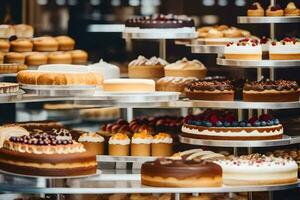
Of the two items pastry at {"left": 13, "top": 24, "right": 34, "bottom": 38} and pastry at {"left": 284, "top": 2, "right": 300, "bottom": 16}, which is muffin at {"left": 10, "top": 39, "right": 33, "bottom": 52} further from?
pastry at {"left": 284, "top": 2, "right": 300, "bottom": 16}

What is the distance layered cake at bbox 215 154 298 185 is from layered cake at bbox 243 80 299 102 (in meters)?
1.24

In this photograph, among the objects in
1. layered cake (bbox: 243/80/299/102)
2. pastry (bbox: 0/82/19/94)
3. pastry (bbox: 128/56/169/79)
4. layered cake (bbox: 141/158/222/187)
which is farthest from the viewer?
pastry (bbox: 128/56/169/79)

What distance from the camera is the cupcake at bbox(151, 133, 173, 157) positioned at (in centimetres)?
943

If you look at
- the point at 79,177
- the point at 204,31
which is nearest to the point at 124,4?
the point at 204,31

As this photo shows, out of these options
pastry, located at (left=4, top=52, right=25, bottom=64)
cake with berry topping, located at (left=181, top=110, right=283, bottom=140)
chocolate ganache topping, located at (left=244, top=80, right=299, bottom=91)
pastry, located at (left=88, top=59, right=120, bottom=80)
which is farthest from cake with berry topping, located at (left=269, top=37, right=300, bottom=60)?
pastry, located at (left=4, top=52, right=25, bottom=64)

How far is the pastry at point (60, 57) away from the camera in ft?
35.8

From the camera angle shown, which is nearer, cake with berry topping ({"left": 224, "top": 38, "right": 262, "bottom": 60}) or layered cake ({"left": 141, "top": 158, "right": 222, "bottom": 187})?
layered cake ({"left": 141, "top": 158, "right": 222, "bottom": 187})

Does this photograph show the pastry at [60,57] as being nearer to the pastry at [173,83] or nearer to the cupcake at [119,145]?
the pastry at [173,83]

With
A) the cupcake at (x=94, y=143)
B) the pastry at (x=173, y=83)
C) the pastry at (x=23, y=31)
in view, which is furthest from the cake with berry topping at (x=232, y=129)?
the pastry at (x=23, y=31)

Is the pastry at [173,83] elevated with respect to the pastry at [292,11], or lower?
lower

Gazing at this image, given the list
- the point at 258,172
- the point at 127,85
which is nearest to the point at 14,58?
the point at 127,85

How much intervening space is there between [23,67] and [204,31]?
1880 millimetres

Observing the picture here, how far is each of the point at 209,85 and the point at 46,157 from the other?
6.85ft

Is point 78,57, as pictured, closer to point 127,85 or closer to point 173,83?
point 173,83
